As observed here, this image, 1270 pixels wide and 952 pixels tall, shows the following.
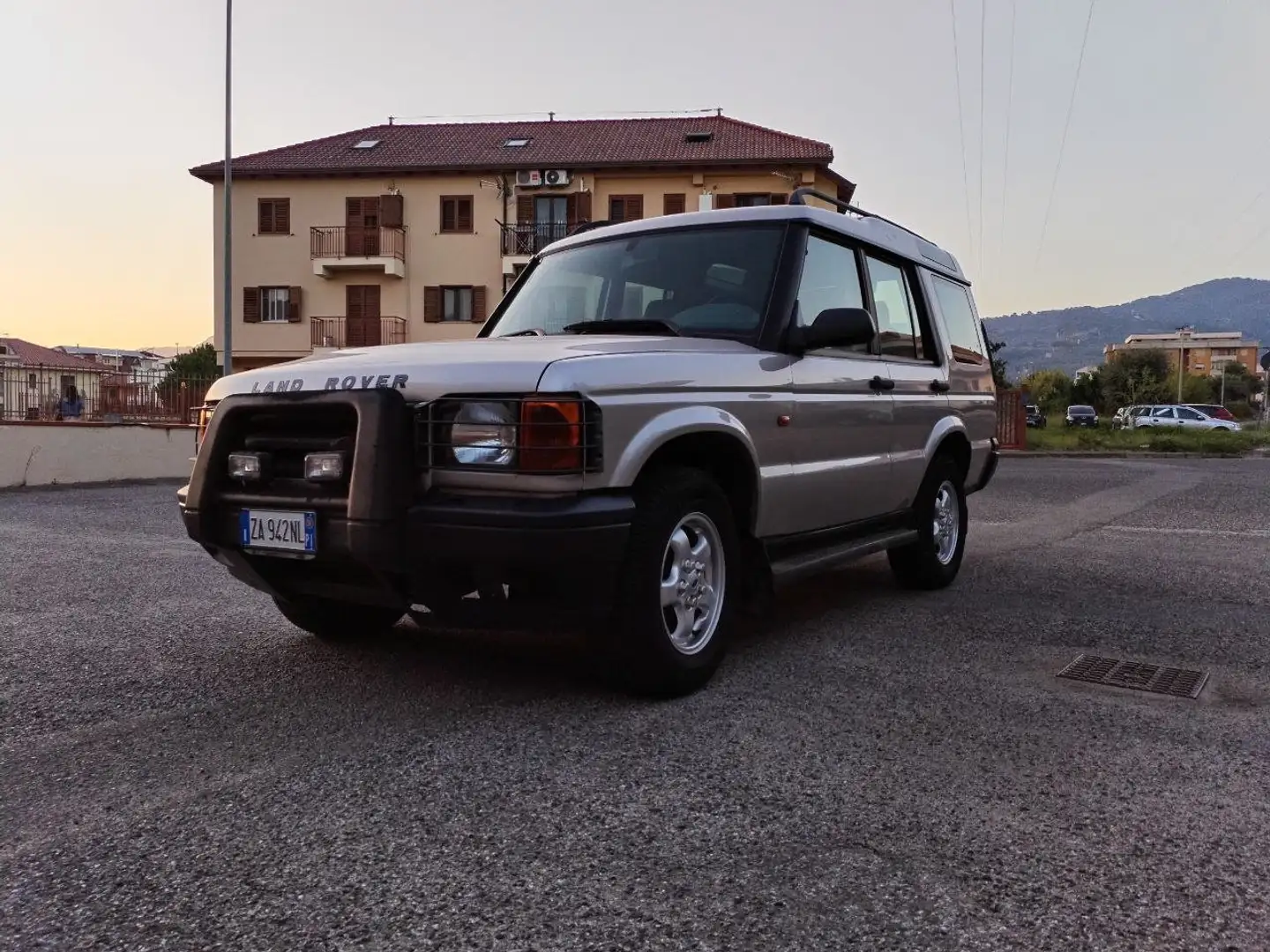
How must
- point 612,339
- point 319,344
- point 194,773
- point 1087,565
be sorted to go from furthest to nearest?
1. point 319,344
2. point 1087,565
3. point 612,339
4. point 194,773

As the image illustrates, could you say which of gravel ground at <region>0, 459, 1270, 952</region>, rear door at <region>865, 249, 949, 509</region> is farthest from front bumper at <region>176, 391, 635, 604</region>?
rear door at <region>865, 249, 949, 509</region>

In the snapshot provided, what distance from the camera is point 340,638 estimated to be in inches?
186

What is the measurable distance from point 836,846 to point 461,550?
1.47m

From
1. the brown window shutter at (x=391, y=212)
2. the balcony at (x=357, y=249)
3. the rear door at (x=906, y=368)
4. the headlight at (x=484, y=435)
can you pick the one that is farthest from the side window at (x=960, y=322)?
the brown window shutter at (x=391, y=212)

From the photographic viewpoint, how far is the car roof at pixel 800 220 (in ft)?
15.6

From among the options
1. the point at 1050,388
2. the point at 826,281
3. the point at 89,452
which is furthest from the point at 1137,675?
the point at 1050,388

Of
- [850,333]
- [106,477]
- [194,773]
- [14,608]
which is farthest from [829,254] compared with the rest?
[106,477]

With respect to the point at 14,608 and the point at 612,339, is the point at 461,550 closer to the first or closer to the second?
the point at 612,339

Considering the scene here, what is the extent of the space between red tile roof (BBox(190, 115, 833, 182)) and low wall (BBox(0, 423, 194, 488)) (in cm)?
2265

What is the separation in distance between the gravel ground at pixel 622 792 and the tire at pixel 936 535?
2.87 ft

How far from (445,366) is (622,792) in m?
1.54

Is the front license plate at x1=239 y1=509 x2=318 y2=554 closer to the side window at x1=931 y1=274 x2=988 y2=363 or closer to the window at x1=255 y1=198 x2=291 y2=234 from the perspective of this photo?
the side window at x1=931 y1=274 x2=988 y2=363

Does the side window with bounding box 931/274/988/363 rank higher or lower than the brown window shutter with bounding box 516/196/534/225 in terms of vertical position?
lower

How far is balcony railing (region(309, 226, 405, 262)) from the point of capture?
36906 mm
